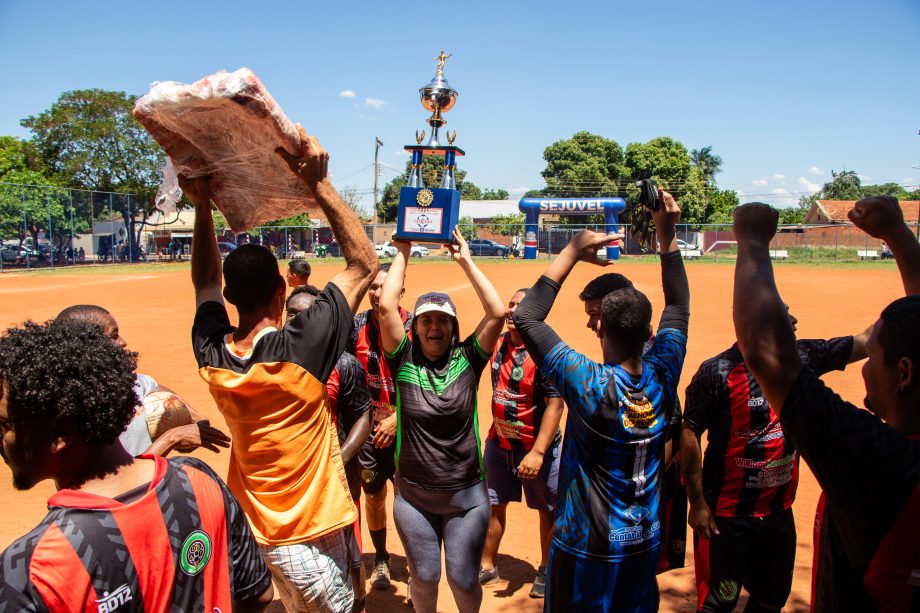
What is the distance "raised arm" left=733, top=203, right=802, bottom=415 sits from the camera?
159 centimetres

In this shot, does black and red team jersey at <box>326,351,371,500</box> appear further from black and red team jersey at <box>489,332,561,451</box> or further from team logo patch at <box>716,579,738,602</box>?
team logo patch at <box>716,579,738,602</box>

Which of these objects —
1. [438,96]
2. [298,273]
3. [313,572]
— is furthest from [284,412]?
[298,273]

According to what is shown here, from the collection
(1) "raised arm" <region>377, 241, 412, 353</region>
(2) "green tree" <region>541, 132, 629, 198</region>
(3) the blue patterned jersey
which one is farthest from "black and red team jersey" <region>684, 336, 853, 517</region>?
(2) "green tree" <region>541, 132, 629, 198</region>

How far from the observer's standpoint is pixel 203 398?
364 inches

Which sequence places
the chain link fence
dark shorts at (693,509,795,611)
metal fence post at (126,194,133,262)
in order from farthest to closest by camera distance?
metal fence post at (126,194,133,262) → the chain link fence → dark shorts at (693,509,795,611)

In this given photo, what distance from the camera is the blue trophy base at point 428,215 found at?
13.3ft

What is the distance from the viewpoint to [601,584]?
2627 millimetres

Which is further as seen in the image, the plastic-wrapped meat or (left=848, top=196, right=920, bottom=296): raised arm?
(left=848, top=196, right=920, bottom=296): raised arm

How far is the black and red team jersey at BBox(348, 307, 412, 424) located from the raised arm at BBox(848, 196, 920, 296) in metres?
3.05

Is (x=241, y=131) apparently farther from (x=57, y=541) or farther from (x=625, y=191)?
(x=625, y=191)

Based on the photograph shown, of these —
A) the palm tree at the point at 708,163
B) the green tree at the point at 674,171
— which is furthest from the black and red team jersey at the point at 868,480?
the palm tree at the point at 708,163

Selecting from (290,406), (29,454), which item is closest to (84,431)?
(29,454)

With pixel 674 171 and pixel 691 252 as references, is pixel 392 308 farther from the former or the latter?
pixel 674 171

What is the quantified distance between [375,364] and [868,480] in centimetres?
378
